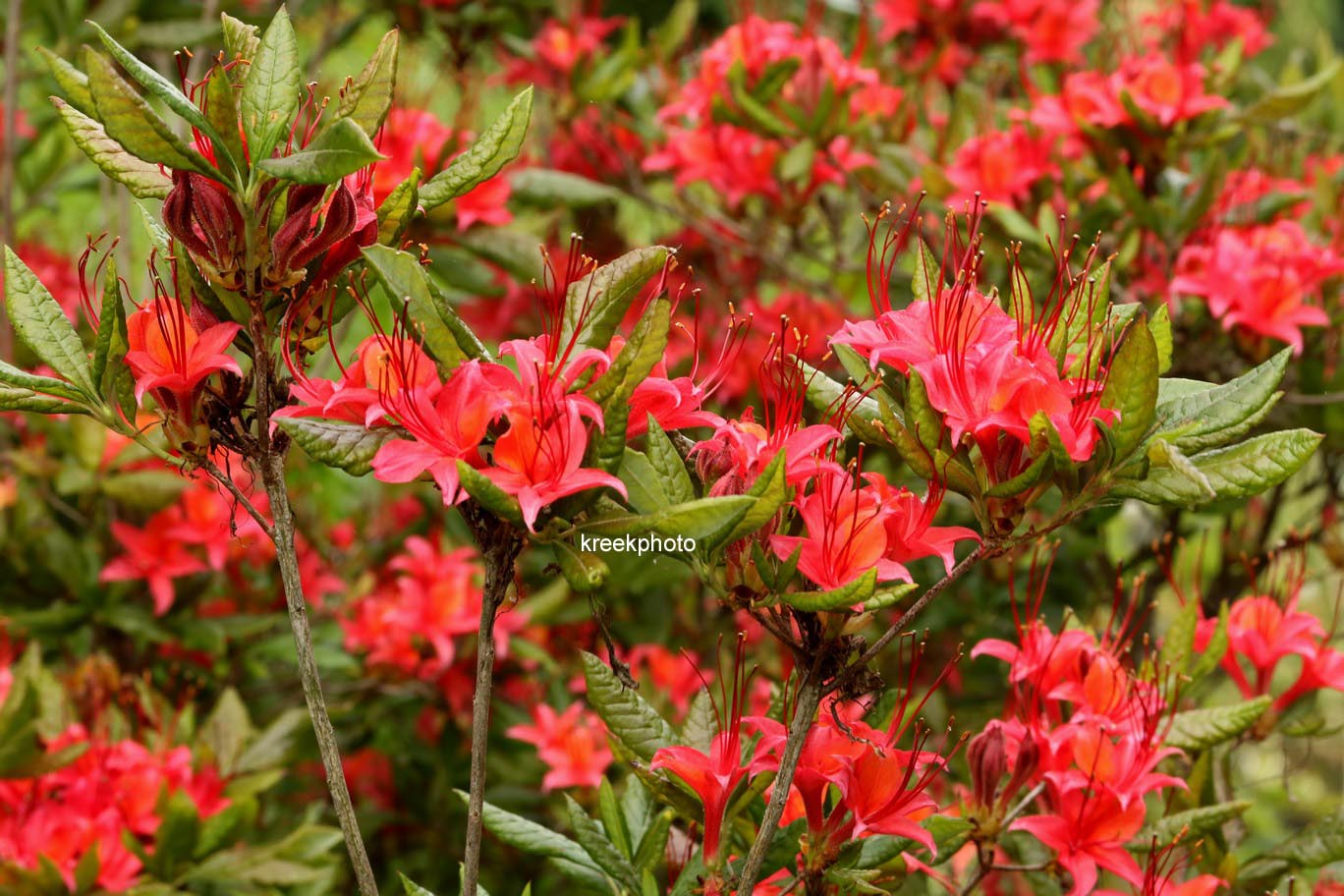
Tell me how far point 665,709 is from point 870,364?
1.28 meters

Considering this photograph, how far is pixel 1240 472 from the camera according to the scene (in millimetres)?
946

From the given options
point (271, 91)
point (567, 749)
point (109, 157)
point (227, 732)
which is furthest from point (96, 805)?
point (271, 91)

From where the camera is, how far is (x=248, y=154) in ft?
2.97

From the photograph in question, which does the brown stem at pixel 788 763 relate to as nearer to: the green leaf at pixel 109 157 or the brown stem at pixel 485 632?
the brown stem at pixel 485 632

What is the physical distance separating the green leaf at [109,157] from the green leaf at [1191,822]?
1051 mm

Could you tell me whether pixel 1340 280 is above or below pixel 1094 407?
below

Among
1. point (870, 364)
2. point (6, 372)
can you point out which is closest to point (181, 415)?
point (6, 372)

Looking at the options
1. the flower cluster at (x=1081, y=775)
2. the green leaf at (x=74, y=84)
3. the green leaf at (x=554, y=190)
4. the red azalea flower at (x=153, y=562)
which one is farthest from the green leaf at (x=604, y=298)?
the green leaf at (x=554, y=190)

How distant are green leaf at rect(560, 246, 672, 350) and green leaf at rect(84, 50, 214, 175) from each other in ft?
0.87

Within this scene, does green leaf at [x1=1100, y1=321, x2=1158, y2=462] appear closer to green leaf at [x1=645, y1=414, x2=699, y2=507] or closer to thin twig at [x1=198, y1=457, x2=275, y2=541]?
green leaf at [x1=645, y1=414, x2=699, y2=507]

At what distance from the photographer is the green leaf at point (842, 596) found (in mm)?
875

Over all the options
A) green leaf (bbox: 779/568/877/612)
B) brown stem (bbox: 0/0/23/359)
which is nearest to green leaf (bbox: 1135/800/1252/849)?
green leaf (bbox: 779/568/877/612)

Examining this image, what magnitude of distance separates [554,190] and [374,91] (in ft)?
4.87

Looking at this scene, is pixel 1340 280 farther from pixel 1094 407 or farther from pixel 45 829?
pixel 45 829
